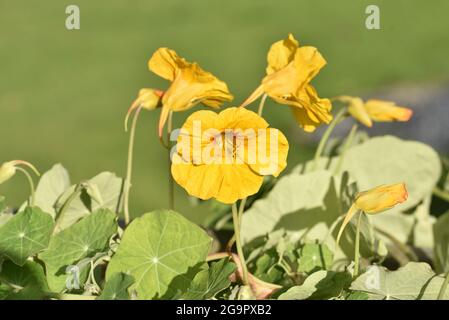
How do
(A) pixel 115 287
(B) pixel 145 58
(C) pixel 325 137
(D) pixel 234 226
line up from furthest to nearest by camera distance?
(B) pixel 145 58, (C) pixel 325 137, (D) pixel 234 226, (A) pixel 115 287

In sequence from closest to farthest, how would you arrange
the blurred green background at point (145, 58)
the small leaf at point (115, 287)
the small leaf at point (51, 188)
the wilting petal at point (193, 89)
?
the small leaf at point (115, 287), the wilting petal at point (193, 89), the small leaf at point (51, 188), the blurred green background at point (145, 58)

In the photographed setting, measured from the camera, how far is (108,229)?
70 centimetres

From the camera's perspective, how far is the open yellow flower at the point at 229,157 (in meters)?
0.67

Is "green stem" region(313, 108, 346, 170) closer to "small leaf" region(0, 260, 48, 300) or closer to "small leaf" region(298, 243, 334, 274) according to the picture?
"small leaf" region(298, 243, 334, 274)

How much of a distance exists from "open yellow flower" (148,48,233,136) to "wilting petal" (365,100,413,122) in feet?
0.71

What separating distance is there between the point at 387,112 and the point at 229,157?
0.27 metres

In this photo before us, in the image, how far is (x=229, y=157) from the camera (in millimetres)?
686

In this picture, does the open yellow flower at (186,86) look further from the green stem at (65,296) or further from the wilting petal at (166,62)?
the green stem at (65,296)

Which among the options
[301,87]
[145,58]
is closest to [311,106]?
[301,87]

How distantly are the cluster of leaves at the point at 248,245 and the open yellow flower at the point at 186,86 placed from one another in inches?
4.4

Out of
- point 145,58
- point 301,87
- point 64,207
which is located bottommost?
point 145,58

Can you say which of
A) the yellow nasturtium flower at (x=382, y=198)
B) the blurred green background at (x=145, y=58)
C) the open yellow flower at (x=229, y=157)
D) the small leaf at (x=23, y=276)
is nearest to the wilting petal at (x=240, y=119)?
the open yellow flower at (x=229, y=157)

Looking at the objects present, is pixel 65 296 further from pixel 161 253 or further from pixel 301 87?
pixel 301 87

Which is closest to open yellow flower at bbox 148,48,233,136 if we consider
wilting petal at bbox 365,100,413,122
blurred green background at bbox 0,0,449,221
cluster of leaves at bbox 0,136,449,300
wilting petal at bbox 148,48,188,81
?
wilting petal at bbox 148,48,188,81
